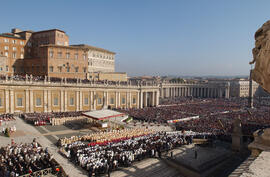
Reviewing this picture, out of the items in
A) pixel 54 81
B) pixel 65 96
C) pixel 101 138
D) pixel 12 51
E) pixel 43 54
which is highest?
pixel 12 51

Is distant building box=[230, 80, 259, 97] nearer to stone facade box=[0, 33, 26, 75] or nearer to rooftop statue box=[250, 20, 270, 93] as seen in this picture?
stone facade box=[0, 33, 26, 75]

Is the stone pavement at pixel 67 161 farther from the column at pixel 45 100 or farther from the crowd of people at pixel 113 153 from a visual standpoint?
the column at pixel 45 100

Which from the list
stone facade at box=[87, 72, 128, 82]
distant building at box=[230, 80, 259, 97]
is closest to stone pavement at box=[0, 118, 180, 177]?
stone facade at box=[87, 72, 128, 82]

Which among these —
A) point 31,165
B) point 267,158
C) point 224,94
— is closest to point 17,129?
point 31,165

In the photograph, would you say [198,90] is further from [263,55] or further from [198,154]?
[263,55]

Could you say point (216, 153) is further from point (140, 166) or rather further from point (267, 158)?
point (267, 158)

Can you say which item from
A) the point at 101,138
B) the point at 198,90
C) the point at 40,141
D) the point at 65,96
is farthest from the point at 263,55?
the point at 198,90

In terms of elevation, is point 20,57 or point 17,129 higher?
point 20,57

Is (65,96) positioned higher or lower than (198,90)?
higher
